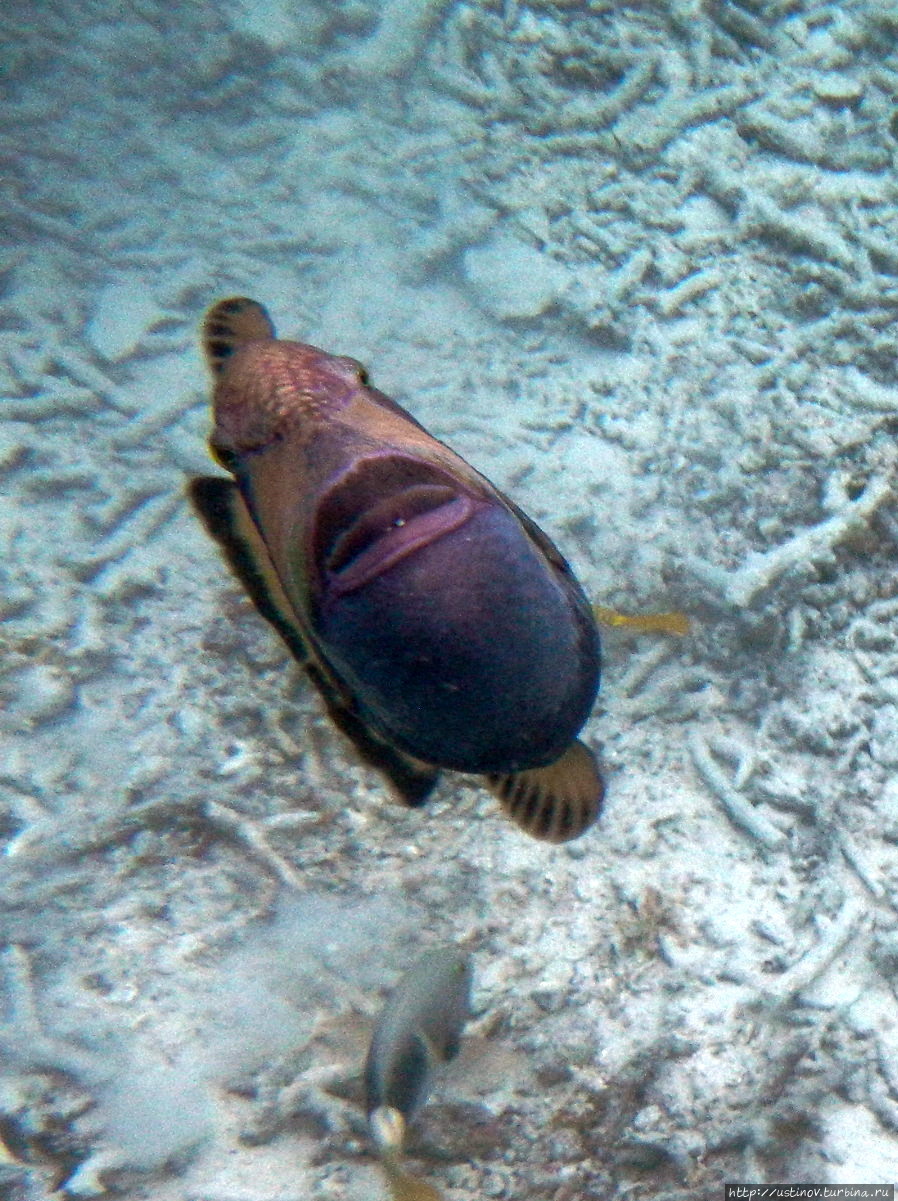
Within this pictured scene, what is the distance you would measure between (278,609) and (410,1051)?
4.16 ft

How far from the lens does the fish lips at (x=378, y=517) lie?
3.27 feet

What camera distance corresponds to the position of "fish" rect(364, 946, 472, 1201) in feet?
6.18

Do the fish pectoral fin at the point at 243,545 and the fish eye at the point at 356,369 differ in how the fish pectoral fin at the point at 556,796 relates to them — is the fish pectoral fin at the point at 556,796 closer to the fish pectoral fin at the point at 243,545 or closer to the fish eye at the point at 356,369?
the fish pectoral fin at the point at 243,545

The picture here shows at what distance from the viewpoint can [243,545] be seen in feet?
4.53

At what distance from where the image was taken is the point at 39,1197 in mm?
1954

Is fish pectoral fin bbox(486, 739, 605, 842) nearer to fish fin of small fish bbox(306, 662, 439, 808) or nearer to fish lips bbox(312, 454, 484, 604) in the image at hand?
fish fin of small fish bbox(306, 662, 439, 808)

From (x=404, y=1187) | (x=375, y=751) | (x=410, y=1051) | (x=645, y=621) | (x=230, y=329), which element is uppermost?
(x=230, y=329)

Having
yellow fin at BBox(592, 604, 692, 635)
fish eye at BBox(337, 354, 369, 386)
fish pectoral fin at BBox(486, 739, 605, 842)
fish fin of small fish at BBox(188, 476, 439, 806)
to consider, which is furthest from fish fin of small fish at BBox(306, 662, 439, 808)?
yellow fin at BBox(592, 604, 692, 635)

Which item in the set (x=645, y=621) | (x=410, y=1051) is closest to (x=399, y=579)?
(x=410, y=1051)

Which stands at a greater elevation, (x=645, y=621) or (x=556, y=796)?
(x=556, y=796)

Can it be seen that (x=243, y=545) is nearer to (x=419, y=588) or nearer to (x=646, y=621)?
(x=419, y=588)

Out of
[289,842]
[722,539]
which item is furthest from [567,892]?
[722,539]

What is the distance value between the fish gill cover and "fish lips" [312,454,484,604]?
1.61 m

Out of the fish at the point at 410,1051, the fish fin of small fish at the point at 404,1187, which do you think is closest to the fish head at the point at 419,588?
the fish at the point at 410,1051
